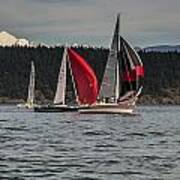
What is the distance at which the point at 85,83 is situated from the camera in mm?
114250

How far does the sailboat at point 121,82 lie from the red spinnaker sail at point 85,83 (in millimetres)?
6361

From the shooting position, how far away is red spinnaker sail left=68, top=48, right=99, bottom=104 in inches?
4419

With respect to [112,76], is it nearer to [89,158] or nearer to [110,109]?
[110,109]

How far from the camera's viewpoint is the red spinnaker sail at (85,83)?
368ft

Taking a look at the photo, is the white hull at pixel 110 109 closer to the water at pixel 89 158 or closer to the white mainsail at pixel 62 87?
the white mainsail at pixel 62 87

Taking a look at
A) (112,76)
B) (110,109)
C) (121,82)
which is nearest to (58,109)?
(112,76)

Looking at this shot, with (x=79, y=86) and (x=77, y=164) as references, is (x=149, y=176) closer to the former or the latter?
(x=77, y=164)

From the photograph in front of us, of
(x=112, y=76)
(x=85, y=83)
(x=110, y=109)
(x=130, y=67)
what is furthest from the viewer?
(x=85, y=83)

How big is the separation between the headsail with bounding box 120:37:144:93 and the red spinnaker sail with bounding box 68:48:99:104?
9.31 meters

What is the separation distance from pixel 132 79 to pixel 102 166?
67661 millimetres

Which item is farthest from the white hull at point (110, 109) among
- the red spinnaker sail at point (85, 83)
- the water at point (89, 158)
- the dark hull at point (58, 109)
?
the water at point (89, 158)

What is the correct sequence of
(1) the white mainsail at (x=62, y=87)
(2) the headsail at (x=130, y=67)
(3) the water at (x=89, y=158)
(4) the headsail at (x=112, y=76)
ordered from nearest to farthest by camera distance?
(3) the water at (x=89, y=158)
(2) the headsail at (x=130, y=67)
(4) the headsail at (x=112, y=76)
(1) the white mainsail at (x=62, y=87)

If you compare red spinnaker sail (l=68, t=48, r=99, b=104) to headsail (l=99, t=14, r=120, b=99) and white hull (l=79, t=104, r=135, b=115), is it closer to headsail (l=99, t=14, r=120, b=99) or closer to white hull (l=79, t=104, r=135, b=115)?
headsail (l=99, t=14, r=120, b=99)

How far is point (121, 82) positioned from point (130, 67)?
3.22m
